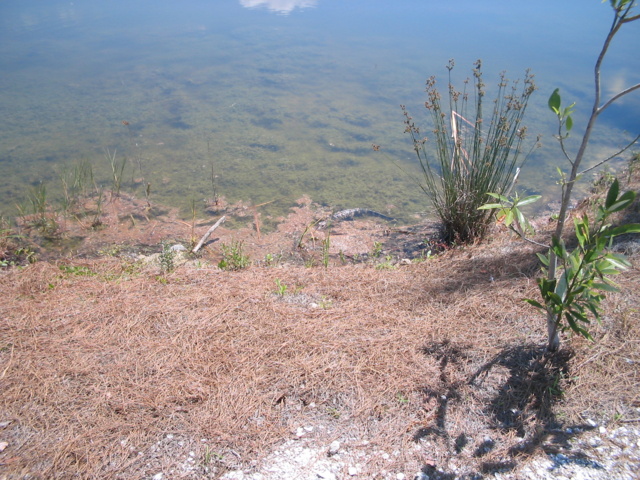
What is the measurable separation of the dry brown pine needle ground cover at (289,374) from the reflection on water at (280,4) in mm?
12349

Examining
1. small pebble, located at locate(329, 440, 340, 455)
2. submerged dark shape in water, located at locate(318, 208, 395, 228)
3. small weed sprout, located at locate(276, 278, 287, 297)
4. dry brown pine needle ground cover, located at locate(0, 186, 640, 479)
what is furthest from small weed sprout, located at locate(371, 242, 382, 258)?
small pebble, located at locate(329, 440, 340, 455)

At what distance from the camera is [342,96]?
742 cm

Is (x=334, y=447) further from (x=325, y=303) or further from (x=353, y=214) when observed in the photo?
(x=353, y=214)

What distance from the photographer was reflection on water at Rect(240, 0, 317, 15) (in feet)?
42.8

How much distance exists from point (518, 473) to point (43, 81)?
856 cm

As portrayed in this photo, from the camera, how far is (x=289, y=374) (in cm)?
195

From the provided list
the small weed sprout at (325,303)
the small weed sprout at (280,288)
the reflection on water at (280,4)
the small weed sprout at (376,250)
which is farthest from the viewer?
the reflection on water at (280,4)

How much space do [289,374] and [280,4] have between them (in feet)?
45.1

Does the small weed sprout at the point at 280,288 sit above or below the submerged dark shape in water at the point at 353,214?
above

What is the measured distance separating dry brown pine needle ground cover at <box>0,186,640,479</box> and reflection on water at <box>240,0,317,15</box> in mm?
12349

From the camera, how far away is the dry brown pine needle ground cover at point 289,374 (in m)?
1.66

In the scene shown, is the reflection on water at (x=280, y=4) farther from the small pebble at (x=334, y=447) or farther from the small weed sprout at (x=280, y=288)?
the small pebble at (x=334, y=447)

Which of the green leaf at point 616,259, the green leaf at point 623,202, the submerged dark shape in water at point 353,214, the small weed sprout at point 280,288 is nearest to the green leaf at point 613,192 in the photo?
the green leaf at point 623,202

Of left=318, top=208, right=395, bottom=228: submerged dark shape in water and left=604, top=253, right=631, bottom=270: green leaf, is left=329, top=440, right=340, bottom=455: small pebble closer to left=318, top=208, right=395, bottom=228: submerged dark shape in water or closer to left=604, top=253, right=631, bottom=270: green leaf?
left=604, top=253, right=631, bottom=270: green leaf
